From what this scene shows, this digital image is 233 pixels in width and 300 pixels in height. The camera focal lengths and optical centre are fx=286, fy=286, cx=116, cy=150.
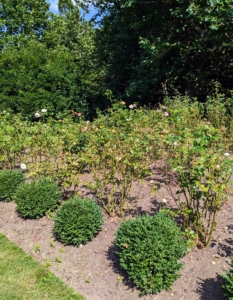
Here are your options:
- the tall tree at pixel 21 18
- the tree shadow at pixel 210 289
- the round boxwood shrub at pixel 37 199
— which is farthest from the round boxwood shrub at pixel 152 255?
the tall tree at pixel 21 18

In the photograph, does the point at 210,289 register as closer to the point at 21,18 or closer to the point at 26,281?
the point at 26,281

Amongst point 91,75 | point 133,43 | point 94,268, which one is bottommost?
point 94,268

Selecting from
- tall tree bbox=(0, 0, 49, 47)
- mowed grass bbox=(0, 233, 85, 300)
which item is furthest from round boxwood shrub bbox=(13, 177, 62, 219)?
tall tree bbox=(0, 0, 49, 47)

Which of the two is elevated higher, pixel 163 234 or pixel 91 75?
pixel 91 75

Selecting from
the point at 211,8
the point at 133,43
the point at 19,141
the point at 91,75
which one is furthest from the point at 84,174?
the point at 91,75

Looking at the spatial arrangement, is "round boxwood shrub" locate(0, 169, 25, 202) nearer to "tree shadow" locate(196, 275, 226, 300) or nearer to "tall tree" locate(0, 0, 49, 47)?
"tree shadow" locate(196, 275, 226, 300)

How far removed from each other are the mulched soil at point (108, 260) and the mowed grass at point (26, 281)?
0.26 ft

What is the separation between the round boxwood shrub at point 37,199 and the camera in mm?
3510

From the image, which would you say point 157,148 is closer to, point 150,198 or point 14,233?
point 150,198

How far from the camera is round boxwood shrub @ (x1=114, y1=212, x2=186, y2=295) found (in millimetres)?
2379

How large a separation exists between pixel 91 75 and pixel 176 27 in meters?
4.12

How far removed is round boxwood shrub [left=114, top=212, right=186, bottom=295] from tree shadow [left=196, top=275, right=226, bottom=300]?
225mm

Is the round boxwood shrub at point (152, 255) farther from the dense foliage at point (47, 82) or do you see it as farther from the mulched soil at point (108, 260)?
the dense foliage at point (47, 82)

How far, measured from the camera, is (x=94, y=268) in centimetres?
276
